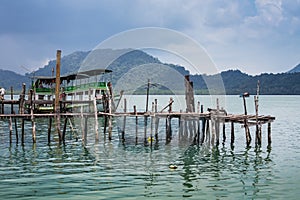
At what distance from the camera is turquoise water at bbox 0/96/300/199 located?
1435 cm

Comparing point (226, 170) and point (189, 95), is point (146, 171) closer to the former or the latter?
point (226, 170)

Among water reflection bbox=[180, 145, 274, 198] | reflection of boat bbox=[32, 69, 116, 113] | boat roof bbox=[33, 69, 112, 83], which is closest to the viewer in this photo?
water reflection bbox=[180, 145, 274, 198]

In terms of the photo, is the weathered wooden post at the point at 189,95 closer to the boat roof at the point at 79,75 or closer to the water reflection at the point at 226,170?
the water reflection at the point at 226,170

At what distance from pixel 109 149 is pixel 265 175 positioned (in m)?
10.2

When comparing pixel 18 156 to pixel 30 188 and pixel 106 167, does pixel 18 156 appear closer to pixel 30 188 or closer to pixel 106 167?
pixel 106 167

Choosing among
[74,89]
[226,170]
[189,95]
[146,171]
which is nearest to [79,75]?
[74,89]

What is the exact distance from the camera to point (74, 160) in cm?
2044

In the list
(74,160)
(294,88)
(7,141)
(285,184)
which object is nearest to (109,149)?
(74,160)

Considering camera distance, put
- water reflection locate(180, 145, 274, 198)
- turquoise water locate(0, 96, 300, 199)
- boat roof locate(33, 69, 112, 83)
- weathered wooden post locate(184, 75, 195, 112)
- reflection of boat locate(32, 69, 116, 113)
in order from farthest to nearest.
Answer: reflection of boat locate(32, 69, 116, 113) < boat roof locate(33, 69, 112, 83) < weathered wooden post locate(184, 75, 195, 112) < water reflection locate(180, 145, 274, 198) < turquoise water locate(0, 96, 300, 199)

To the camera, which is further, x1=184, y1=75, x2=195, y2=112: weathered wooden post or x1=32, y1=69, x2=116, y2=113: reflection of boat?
x1=32, y1=69, x2=116, y2=113: reflection of boat

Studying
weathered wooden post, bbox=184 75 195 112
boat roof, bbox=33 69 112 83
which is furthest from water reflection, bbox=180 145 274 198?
boat roof, bbox=33 69 112 83

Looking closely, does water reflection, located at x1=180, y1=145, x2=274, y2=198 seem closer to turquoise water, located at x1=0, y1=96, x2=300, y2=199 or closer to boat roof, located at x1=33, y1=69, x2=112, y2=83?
turquoise water, located at x1=0, y1=96, x2=300, y2=199

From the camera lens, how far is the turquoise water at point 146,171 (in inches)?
565

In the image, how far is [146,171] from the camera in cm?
1769
